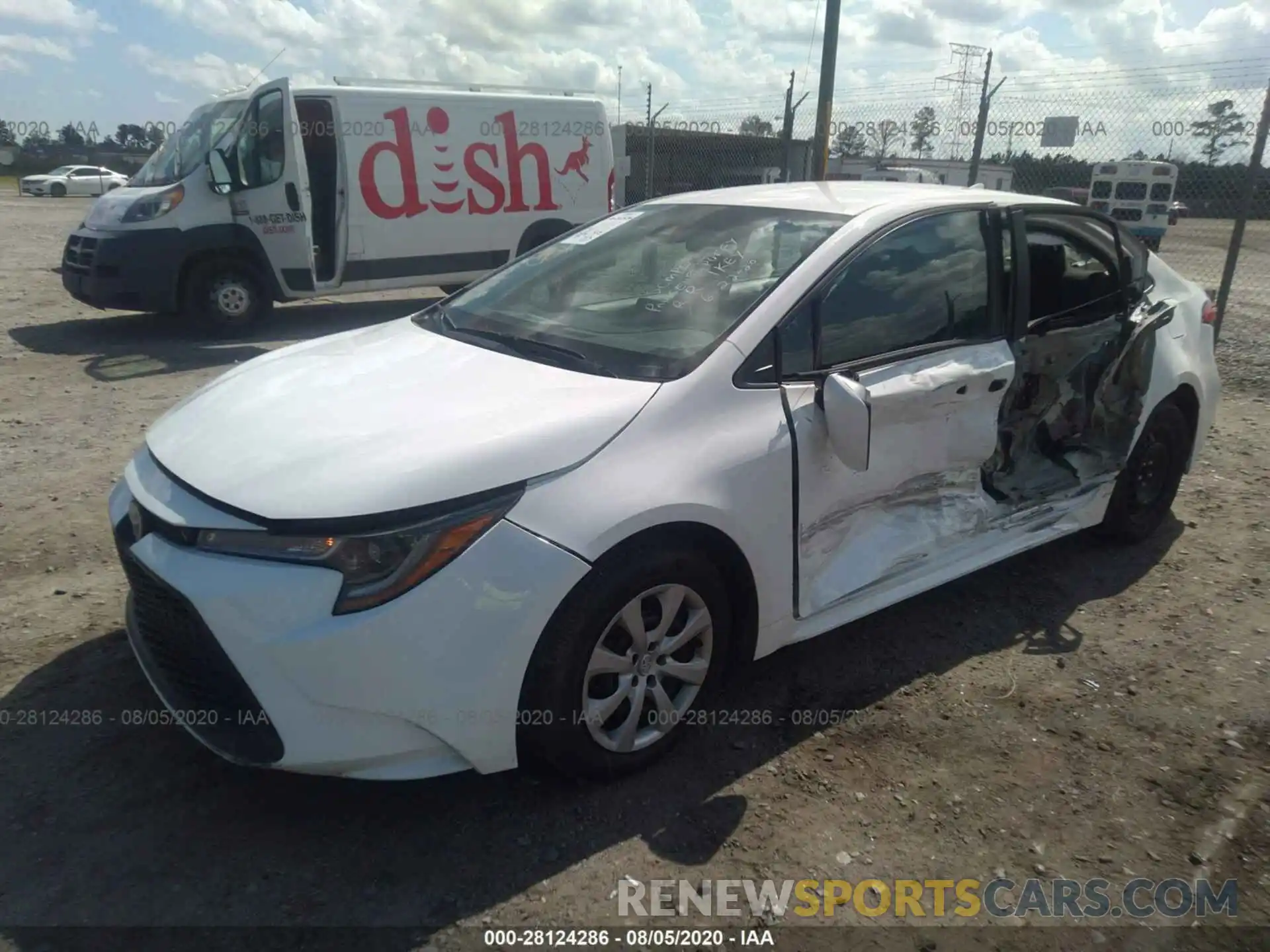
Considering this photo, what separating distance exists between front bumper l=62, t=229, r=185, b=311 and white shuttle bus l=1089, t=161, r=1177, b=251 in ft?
62.4

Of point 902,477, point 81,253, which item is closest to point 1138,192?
point 81,253

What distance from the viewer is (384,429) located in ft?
8.45

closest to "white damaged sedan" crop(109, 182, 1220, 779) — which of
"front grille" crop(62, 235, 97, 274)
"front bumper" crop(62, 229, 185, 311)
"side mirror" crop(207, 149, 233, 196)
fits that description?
"front bumper" crop(62, 229, 185, 311)

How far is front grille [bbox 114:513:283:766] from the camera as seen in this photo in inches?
92.0

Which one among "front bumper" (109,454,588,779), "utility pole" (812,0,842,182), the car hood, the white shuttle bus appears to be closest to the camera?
"front bumper" (109,454,588,779)

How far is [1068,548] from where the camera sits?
15.0ft

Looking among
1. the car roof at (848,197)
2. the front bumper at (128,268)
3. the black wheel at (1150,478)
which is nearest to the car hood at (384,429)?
the car roof at (848,197)

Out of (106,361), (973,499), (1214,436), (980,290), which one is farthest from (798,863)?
(106,361)

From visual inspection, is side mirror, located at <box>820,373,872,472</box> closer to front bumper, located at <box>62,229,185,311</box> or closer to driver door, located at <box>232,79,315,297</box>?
driver door, located at <box>232,79,315,297</box>

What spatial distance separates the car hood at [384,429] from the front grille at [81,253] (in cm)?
666

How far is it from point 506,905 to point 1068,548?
11.1 ft

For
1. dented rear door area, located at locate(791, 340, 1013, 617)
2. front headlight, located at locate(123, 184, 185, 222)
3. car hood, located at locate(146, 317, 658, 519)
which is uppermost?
front headlight, located at locate(123, 184, 185, 222)

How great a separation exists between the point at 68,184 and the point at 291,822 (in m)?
42.3

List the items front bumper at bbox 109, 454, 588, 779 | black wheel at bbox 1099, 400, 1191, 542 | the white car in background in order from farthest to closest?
the white car in background
black wheel at bbox 1099, 400, 1191, 542
front bumper at bbox 109, 454, 588, 779
